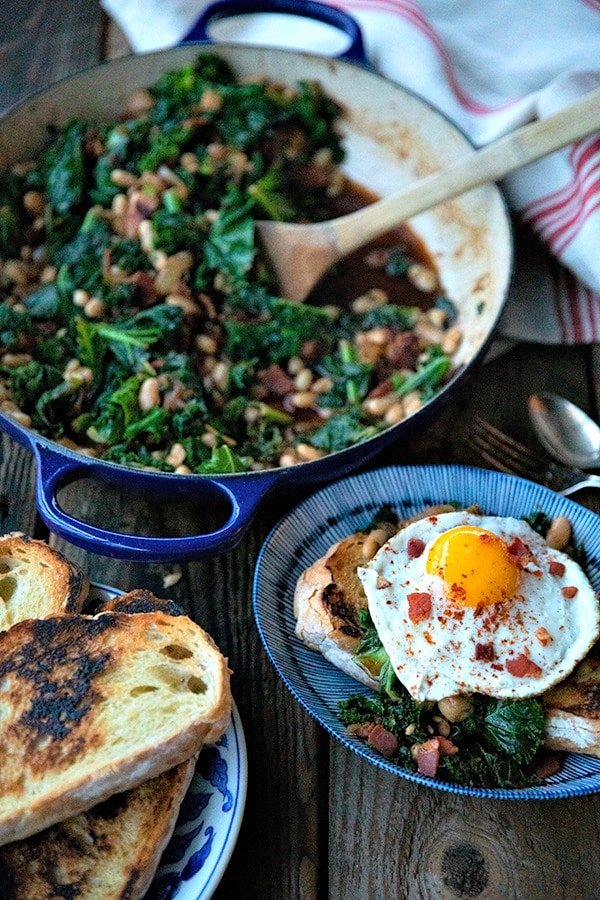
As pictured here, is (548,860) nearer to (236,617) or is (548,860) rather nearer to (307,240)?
(236,617)

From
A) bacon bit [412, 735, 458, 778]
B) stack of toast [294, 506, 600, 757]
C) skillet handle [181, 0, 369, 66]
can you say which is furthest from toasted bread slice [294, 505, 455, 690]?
skillet handle [181, 0, 369, 66]

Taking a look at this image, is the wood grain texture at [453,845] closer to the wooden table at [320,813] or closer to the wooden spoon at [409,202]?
the wooden table at [320,813]

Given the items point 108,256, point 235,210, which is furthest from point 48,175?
point 235,210

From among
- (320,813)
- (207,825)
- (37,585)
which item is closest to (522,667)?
(320,813)

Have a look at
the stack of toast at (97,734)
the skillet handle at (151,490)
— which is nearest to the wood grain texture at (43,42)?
the skillet handle at (151,490)

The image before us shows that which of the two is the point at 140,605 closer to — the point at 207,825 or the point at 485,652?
the point at 207,825
